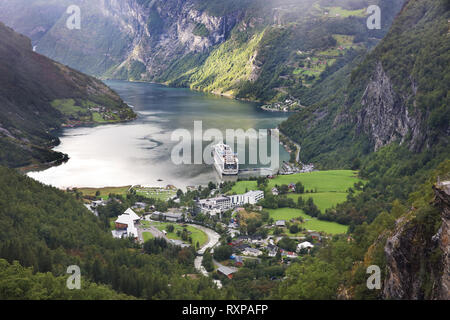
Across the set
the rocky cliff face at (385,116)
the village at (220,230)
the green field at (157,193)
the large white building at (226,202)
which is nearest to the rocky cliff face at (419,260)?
the village at (220,230)

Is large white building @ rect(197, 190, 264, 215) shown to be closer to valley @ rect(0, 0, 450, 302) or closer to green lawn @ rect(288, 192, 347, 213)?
valley @ rect(0, 0, 450, 302)

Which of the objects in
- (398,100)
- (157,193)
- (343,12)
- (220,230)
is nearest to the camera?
(220,230)

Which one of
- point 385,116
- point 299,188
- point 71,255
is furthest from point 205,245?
point 385,116

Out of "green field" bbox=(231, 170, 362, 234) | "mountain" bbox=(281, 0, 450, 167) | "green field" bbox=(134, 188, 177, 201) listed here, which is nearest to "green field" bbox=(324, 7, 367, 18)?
"mountain" bbox=(281, 0, 450, 167)

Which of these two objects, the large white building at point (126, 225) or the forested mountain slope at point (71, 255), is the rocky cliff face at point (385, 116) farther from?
the forested mountain slope at point (71, 255)

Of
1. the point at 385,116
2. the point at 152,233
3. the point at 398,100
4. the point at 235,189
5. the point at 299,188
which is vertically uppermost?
the point at 398,100

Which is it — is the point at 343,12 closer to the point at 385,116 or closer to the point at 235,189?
the point at 385,116
